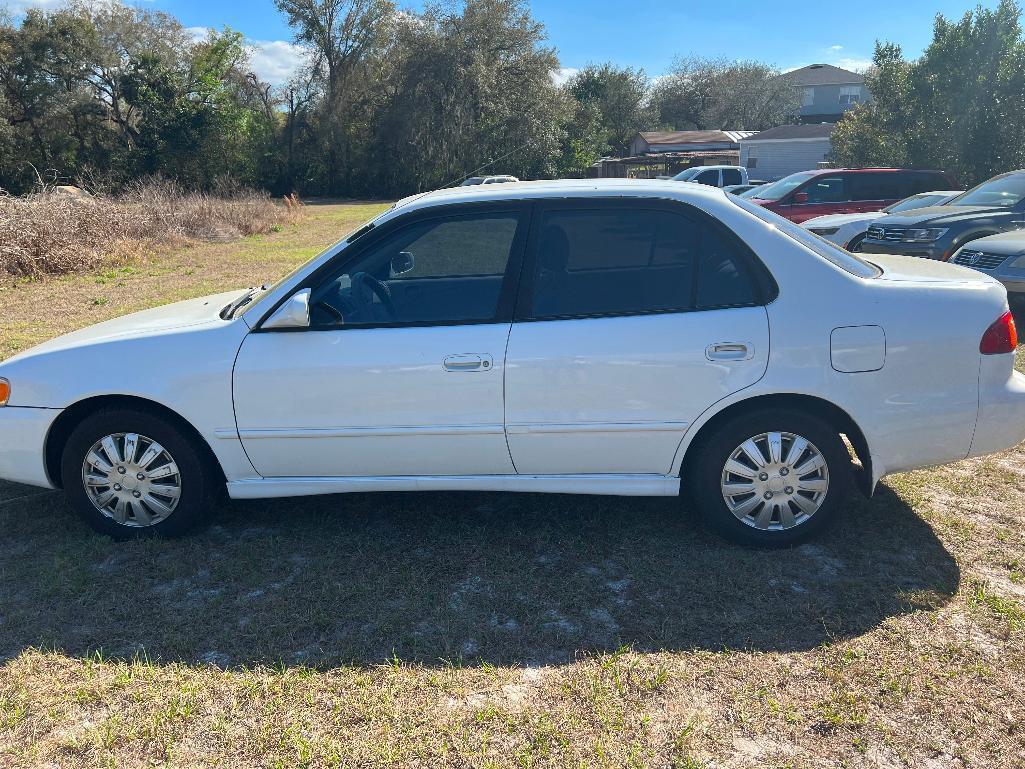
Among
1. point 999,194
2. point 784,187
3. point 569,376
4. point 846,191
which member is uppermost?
point 784,187

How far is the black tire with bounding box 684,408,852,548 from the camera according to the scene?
361 cm

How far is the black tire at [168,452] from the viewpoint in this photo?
3838 millimetres

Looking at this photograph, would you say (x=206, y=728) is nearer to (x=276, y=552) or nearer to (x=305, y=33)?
(x=276, y=552)

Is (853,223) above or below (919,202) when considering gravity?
below

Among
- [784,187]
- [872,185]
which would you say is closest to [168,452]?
[784,187]

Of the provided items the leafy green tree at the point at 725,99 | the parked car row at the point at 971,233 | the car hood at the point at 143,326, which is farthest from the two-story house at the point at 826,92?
the car hood at the point at 143,326

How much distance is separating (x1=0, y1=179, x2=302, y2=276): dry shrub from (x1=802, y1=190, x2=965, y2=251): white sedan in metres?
12.9

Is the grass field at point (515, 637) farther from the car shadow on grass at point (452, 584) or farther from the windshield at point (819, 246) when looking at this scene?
the windshield at point (819, 246)

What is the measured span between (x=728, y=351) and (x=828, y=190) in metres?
13.2

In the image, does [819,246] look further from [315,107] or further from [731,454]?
[315,107]

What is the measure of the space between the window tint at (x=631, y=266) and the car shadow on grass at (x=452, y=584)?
1.21 m

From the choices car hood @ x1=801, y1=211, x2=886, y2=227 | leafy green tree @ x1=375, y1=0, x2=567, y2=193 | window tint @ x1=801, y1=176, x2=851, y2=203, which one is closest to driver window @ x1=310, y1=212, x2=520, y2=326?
car hood @ x1=801, y1=211, x2=886, y2=227

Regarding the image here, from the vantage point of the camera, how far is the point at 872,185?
49.5ft

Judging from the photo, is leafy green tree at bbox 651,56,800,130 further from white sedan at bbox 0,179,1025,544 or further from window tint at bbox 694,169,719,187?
white sedan at bbox 0,179,1025,544
